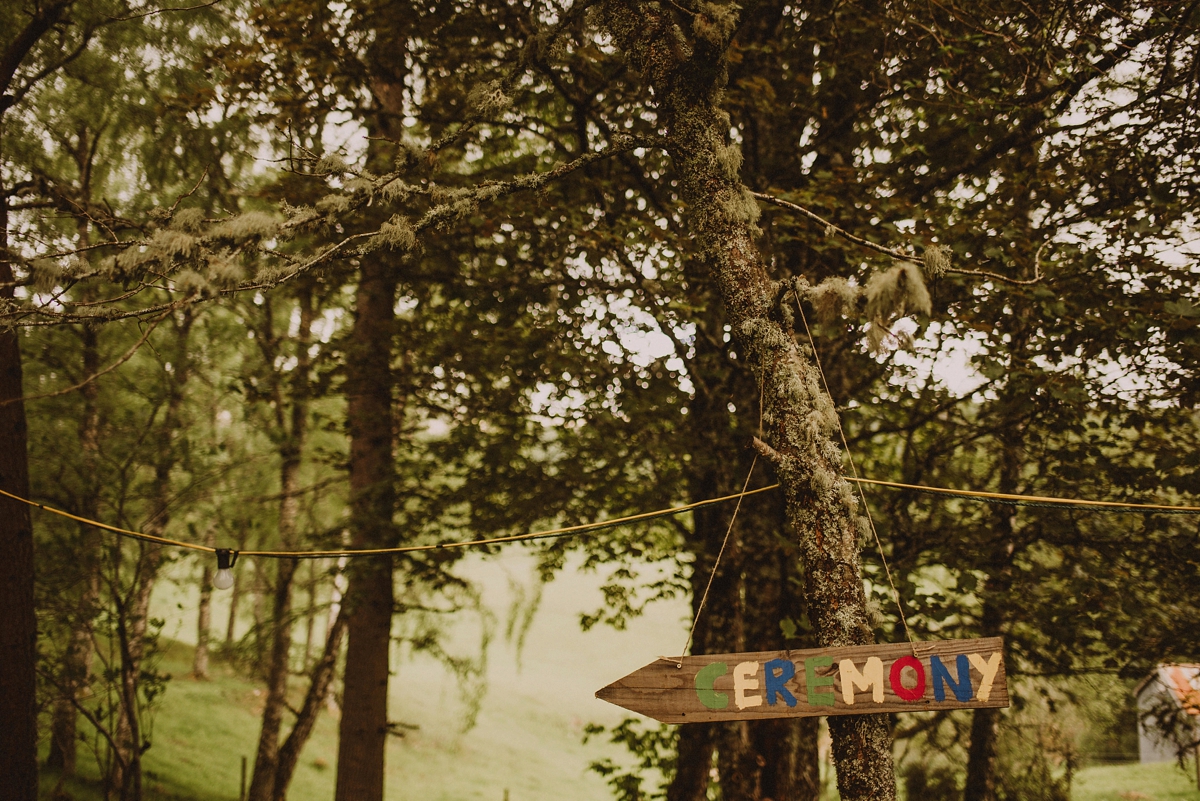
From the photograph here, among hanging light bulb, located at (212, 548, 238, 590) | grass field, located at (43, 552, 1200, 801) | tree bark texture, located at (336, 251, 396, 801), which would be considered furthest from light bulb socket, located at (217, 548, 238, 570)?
grass field, located at (43, 552, 1200, 801)

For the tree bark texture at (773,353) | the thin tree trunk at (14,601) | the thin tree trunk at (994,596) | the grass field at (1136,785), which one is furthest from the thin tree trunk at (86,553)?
the grass field at (1136,785)

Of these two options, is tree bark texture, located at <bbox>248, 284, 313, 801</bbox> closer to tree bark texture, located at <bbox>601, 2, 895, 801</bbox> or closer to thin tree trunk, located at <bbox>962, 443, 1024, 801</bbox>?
tree bark texture, located at <bbox>601, 2, 895, 801</bbox>

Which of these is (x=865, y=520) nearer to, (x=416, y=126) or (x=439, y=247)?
(x=439, y=247)

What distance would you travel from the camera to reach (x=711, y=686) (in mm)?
2436

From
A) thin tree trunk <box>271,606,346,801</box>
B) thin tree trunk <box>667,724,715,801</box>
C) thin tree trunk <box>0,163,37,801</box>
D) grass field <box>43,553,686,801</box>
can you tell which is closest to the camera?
thin tree trunk <box>0,163,37,801</box>

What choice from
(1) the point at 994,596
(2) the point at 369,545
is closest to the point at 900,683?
(1) the point at 994,596

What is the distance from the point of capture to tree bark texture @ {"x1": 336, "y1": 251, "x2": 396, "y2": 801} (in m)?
6.37

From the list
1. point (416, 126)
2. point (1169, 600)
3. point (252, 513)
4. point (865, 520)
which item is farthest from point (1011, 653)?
point (252, 513)

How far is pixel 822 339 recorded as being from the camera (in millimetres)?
5500

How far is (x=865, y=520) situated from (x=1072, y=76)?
329cm

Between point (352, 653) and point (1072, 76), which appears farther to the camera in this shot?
point (352, 653)

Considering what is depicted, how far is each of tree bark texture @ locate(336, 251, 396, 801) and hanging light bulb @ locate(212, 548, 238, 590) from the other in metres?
2.20

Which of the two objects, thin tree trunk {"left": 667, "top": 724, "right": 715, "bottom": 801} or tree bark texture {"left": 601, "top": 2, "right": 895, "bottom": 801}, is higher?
tree bark texture {"left": 601, "top": 2, "right": 895, "bottom": 801}

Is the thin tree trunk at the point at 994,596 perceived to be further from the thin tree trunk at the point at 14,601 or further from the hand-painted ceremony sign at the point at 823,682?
the thin tree trunk at the point at 14,601
